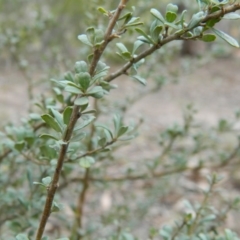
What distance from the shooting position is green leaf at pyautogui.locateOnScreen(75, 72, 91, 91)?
47 cm

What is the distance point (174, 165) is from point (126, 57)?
0.69 m

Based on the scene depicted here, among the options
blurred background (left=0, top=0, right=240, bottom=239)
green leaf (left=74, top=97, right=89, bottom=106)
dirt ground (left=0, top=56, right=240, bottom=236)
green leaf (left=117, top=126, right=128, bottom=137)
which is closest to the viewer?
green leaf (left=74, top=97, right=89, bottom=106)

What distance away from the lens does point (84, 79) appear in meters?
0.47

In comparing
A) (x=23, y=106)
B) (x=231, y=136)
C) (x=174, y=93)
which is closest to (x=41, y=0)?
(x=23, y=106)

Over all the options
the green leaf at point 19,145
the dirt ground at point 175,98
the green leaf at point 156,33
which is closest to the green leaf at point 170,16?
the green leaf at point 156,33

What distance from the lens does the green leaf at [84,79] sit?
472mm

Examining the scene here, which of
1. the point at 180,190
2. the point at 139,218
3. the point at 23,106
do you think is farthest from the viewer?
the point at 23,106

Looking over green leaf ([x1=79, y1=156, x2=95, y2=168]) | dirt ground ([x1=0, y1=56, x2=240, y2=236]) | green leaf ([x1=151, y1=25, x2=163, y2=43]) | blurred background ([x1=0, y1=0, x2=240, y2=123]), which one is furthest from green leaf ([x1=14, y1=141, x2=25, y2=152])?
dirt ground ([x1=0, y1=56, x2=240, y2=236])

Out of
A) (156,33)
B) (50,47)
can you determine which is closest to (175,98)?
(50,47)

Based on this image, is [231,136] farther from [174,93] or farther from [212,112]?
[174,93]

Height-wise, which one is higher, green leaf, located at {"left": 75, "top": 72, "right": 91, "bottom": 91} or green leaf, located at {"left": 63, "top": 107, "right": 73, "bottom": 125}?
green leaf, located at {"left": 75, "top": 72, "right": 91, "bottom": 91}

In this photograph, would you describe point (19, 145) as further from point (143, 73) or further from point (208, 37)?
point (143, 73)

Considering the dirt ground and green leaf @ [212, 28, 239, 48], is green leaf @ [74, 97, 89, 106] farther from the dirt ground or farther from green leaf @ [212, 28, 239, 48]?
the dirt ground

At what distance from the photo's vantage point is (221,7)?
0.48m
